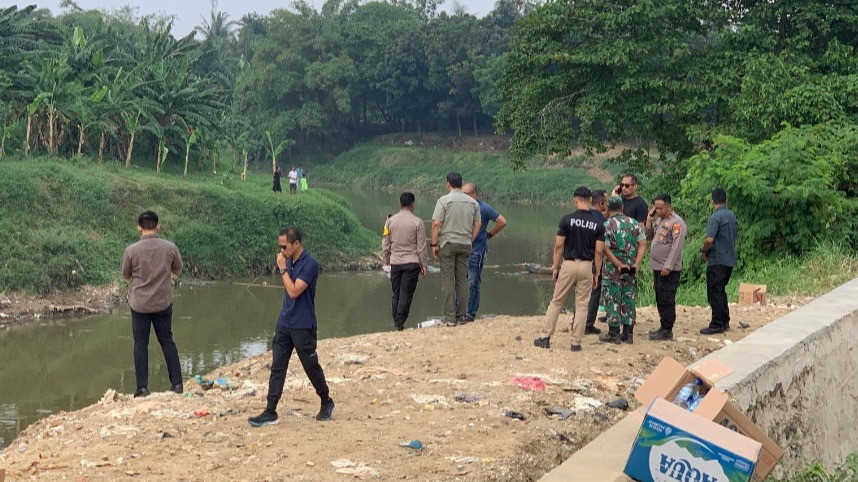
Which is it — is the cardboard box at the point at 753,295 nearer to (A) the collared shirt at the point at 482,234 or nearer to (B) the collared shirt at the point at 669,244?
(B) the collared shirt at the point at 669,244

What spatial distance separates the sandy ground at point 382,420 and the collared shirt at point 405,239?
1003 mm

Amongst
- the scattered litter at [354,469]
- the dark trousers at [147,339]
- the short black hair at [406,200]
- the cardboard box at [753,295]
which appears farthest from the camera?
the cardboard box at [753,295]

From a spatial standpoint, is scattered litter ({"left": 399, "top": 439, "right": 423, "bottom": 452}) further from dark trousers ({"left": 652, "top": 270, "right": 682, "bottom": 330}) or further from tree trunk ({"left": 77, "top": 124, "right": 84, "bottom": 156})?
tree trunk ({"left": 77, "top": 124, "right": 84, "bottom": 156})

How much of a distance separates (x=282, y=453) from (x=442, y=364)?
9.77 ft

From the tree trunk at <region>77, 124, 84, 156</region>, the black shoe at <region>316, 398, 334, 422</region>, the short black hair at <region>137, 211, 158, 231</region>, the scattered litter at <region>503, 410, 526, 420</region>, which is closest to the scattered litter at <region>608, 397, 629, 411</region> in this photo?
the scattered litter at <region>503, 410, 526, 420</region>

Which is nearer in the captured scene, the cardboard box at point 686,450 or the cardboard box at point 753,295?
the cardboard box at point 686,450

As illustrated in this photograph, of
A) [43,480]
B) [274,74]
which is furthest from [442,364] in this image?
[274,74]

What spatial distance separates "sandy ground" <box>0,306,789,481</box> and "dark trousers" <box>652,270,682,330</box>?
9.4 inches

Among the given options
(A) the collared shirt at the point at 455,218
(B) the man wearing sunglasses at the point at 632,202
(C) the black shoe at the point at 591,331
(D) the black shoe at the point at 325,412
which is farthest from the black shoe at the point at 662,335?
(D) the black shoe at the point at 325,412

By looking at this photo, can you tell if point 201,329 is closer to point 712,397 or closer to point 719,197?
point 719,197

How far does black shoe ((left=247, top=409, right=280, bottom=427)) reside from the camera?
7.39 meters

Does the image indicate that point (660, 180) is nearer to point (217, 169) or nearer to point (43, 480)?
point (43, 480)

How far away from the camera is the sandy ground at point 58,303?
73.8 feet

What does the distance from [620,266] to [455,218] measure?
2245 mm
